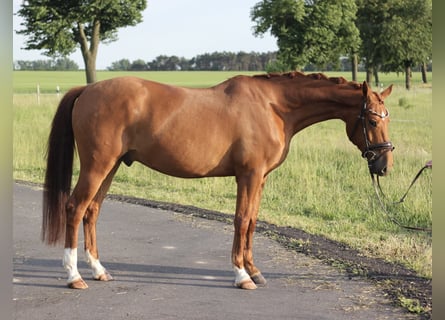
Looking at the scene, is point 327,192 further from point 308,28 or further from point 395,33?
point 395,33

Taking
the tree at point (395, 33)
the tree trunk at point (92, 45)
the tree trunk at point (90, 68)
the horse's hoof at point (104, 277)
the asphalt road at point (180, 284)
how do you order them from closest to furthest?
the asphalt road at point (180, 284) < the horse's hoof at point (104, 277) < the tree trunk at point (90, 68) < the tree trunk at point (92, 45) < the tree at point (395, 33)

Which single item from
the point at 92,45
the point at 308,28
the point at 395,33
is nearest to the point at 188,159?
the point at 92,45

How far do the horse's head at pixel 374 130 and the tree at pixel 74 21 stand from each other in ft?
98.3

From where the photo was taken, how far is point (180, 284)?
5.65m

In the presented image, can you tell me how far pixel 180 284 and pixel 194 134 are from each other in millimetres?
1455

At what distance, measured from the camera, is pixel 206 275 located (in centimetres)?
596

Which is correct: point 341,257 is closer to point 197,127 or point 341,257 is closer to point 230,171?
point 230,171

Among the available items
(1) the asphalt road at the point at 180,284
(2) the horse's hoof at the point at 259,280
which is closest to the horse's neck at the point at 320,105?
(2) the horse's hoof at the point at 259,280

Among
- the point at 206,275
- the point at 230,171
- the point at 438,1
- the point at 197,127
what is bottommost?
the point at 206,275

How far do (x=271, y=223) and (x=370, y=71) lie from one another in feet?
181

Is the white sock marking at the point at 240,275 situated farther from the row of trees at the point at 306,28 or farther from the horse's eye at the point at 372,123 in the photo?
the row of trees at the point at 306,28

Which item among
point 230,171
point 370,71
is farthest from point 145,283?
point 370,71

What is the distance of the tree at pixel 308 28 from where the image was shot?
4991 cm

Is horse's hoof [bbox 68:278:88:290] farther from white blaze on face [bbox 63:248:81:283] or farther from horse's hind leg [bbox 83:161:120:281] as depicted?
horse's hind leg [bbox 83:161:120:281]
